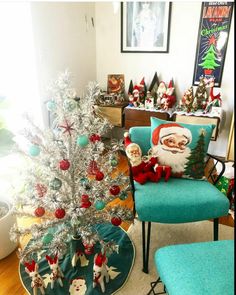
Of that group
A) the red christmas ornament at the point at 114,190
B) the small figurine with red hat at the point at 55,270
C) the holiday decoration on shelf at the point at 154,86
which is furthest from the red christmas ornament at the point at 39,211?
the holiday decoration on shelf at the point at 154,86

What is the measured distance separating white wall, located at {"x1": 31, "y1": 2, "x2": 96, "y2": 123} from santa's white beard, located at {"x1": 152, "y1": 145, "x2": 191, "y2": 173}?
3.74ft

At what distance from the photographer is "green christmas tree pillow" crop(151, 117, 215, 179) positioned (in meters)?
1.57

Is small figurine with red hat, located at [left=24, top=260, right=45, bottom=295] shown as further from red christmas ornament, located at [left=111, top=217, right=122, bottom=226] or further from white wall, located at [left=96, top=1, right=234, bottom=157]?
white wall, located at [left=96, top=1, right=234, bottom=157]

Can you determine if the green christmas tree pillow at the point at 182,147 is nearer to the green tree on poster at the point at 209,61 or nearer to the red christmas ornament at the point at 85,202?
the red christmas ornament at the point at 85,202

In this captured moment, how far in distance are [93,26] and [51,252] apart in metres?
2.78

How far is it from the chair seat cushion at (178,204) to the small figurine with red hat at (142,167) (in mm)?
94

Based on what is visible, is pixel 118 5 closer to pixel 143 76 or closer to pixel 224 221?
pixel 143 76

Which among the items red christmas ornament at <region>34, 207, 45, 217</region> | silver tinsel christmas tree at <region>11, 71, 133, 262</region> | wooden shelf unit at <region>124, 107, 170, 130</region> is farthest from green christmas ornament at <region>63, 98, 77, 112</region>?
wooden shelf unit at <region>124, 107, 170, 130</region>

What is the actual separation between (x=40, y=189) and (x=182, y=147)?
92 centimetres

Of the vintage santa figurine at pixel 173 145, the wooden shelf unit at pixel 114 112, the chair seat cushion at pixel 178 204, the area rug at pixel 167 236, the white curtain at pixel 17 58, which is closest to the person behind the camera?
the chair seat cushion at pixel 178 204

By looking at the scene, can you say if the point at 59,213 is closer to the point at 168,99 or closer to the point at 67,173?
the point at 67,173

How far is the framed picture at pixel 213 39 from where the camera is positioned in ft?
8.35

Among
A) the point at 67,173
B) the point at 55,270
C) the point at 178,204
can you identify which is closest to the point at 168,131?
the point at 178,204

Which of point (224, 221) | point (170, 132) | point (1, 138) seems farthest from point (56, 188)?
point (224, 221)
